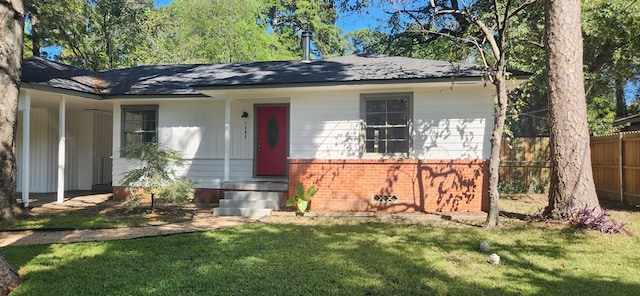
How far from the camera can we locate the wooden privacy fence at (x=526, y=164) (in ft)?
44.3

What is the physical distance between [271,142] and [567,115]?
22.5 feet

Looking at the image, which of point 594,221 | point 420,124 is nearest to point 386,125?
point 420,124

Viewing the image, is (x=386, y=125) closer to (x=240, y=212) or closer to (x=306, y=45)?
(x=240, y=212)

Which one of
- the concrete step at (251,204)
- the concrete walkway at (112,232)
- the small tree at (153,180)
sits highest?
the small tree at (153,180)

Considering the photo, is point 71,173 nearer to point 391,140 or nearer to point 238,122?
point 238,122

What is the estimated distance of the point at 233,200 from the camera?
9516 mm

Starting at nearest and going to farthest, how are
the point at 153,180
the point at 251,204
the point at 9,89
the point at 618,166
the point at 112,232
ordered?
the point at 112,232 → the point at 9,89 → the point at 153,180 → the point at 251,204 → the point at 618,166

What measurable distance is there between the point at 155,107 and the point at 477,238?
9.16 meters

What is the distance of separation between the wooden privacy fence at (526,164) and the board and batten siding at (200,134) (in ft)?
29.3

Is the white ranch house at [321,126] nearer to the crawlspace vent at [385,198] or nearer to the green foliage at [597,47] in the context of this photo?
the crawlspace vent at [385,198]

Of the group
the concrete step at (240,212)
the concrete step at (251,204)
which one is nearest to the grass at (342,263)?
the concrete step at (240,212)

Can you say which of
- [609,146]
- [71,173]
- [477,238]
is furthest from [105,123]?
[609,146]

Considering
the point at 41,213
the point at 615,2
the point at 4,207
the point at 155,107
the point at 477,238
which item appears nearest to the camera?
the point at 477,238

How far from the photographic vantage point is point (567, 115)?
7.63 meters
